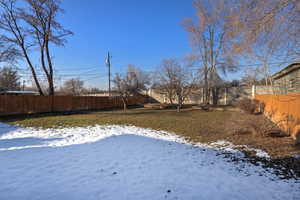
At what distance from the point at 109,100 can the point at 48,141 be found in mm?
13622

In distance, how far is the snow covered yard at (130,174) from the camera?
200 cm

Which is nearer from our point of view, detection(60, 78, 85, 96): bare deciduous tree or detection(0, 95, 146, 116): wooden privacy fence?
detection(0, 95, 146, 116): wooden privacy fence

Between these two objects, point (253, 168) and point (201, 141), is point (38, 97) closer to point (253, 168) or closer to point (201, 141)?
point (201, 141)

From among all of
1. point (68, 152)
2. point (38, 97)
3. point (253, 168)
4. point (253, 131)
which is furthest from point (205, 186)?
point (38, 97)

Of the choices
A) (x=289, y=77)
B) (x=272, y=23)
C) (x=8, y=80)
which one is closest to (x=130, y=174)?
(x=272, y=23)

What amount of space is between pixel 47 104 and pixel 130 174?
1250 centimetres

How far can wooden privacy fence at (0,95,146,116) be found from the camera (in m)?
9.94

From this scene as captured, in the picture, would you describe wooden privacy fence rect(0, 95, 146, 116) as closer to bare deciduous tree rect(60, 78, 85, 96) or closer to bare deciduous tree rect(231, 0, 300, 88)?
bare deciduous tree rect(231, 0, 300, 88)

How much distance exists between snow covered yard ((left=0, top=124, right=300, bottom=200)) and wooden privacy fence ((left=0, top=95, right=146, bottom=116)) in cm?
817

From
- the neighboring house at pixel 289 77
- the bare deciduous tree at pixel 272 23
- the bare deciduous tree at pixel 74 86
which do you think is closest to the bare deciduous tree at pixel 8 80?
the bare deciduous tree at pixel 74 86

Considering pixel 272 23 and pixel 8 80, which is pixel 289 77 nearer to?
pixel 272 23

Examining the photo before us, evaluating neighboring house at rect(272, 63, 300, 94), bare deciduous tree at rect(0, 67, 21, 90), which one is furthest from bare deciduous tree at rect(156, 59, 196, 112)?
bare deciduous tree at rect(0, 67, 21, 90)

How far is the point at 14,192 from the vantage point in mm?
2039

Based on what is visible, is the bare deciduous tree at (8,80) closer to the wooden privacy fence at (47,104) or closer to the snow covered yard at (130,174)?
the wooden privacy fence at (47,104)
